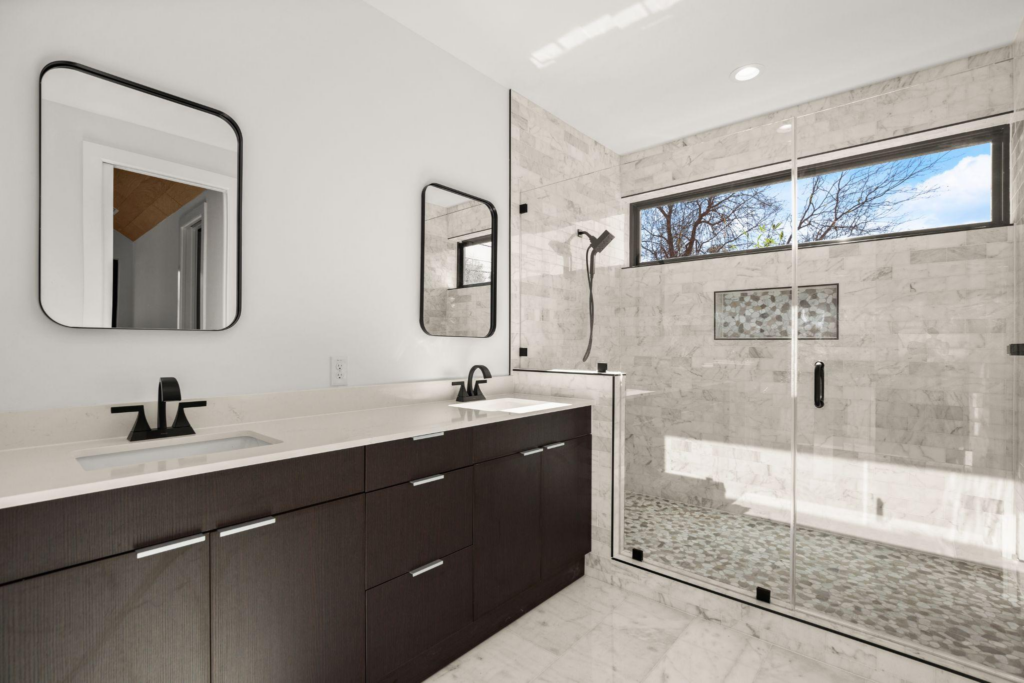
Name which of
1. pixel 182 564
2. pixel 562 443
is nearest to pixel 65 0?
pixel 182 564

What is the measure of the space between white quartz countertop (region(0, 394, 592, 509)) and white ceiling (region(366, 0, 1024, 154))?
1.88 meters

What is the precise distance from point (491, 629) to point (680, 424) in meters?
1.27

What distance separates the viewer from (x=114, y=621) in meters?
1.05

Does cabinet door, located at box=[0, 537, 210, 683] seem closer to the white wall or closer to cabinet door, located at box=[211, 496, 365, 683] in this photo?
cabinet door, located at box=[211, 496, 365, 683]

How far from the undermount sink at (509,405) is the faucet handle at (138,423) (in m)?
1.20

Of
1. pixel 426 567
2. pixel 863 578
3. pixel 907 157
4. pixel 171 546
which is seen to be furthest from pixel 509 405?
pixel 907 157

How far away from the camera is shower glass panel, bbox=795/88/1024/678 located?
5.66 feet

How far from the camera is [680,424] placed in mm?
Result: 2400

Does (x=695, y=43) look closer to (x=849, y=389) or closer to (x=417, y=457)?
(x=849, y=389)

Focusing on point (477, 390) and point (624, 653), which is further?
point (477, 390)

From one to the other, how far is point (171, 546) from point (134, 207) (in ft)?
3.56

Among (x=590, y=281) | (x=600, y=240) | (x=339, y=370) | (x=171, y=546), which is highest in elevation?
(x=600, y=240)

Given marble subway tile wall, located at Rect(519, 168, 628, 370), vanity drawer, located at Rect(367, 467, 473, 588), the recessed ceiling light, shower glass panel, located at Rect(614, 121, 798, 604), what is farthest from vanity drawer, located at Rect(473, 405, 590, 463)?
the recessed ceiling light

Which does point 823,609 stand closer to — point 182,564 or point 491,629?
point 491,629
